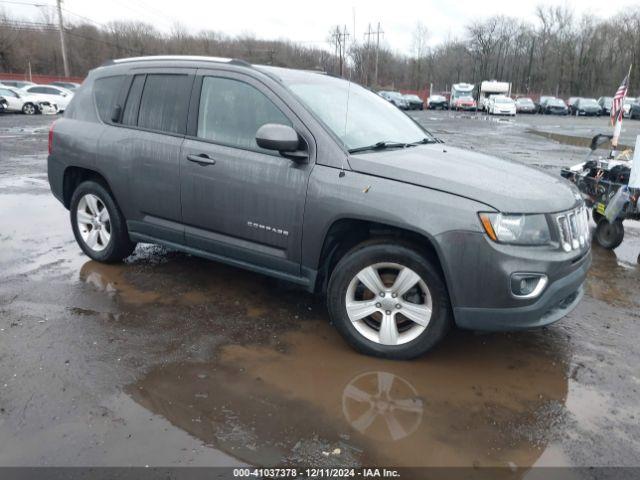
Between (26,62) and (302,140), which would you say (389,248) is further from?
(26,62)

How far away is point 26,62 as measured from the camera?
64750 mm

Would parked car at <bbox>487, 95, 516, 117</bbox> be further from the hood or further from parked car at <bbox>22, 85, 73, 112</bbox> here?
the hood

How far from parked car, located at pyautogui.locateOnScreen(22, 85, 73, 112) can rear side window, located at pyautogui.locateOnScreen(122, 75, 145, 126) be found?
2664cm

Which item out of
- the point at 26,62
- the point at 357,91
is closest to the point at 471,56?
the point at 26,62

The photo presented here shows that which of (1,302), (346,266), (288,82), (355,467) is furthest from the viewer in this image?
(1,302)

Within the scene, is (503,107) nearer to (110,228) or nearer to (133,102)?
(133,102)

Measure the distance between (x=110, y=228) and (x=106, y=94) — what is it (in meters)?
1.25

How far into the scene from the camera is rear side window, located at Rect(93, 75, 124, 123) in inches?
191

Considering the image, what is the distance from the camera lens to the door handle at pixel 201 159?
4.08 m

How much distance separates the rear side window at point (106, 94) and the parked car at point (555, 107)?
168 ft

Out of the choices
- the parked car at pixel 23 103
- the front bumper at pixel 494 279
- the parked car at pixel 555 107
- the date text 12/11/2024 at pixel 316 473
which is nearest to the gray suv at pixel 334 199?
the front bumper at pixel 494 279

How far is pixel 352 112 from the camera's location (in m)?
4.26

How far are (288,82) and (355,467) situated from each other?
277 cm

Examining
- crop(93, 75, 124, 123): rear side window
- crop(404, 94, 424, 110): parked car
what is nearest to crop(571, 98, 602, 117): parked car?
crop(404, 94, 424, 110): parked car
